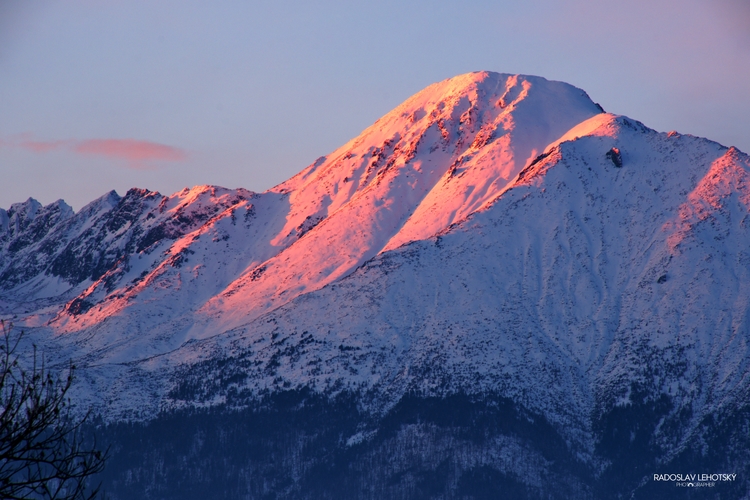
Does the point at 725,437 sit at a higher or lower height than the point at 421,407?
lower

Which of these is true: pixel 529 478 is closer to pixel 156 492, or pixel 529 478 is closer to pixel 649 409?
pixel 649 409

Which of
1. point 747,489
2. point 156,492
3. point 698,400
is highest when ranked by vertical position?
point 156,492

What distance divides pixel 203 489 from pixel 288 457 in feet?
50.7

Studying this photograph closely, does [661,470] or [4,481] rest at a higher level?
[4,481]

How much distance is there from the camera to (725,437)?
185m

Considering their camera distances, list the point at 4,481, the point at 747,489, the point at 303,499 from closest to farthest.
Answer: the point at 4,481 < the point at 747,489 < the point at 303,499

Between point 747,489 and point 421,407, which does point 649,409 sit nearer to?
point 747,489

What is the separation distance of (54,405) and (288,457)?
590ft

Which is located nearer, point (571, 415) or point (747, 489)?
point (747, 489)

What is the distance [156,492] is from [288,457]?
23.3 m

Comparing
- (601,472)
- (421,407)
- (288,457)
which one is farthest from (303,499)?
(601,472)

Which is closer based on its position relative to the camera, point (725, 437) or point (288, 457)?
point (725, 437)

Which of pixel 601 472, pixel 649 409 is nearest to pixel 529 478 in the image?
pixel 601 472

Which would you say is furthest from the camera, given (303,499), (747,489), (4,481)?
(303,499)
